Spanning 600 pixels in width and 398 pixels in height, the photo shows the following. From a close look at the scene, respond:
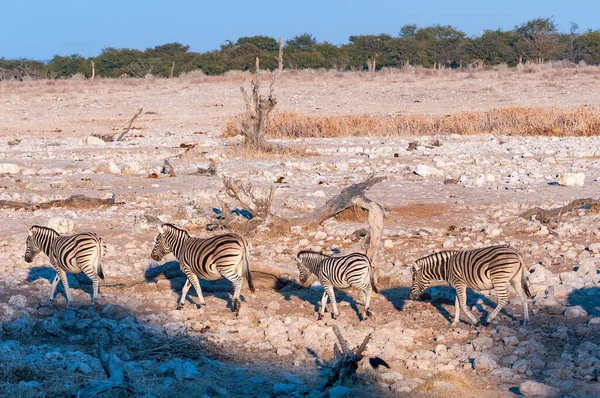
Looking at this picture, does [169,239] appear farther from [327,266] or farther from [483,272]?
[483,272]

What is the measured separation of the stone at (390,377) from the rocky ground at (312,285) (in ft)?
0.05

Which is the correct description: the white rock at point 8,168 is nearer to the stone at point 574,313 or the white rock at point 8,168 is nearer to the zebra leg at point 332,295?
the zebra leg at point 332,295

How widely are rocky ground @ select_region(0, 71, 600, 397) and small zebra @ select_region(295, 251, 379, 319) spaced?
24 centimetres

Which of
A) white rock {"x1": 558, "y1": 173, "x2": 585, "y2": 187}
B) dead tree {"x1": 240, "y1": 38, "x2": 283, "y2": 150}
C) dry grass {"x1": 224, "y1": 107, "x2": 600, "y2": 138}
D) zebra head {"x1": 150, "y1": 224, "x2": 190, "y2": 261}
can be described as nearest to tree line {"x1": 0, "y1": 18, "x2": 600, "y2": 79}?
dry grass {"x1": 224, "y1": 107, "x2": 600, "y2": 138}

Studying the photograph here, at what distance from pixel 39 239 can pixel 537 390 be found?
5177mm

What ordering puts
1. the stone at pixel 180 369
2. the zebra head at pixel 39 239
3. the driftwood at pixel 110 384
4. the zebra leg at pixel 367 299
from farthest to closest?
the zebra head at pixel 39 239
the zebra leg at pixel 367 299
the stone at pixel 180 369
the driftwood at pixel 110 384

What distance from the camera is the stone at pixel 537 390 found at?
5.89 m

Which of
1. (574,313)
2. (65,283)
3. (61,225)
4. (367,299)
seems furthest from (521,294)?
(61,225)

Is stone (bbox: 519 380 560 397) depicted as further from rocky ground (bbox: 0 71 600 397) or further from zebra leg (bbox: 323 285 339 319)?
zebra leg (bbox: 323 285 339 319)

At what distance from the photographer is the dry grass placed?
20625 mm

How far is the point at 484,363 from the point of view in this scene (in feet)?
21.4

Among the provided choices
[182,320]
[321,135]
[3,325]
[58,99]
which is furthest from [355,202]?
[58,99]

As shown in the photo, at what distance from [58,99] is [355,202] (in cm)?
2382

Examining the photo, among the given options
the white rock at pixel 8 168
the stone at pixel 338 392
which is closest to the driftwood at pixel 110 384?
the stone at pixel 338 392
